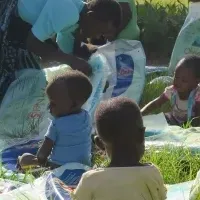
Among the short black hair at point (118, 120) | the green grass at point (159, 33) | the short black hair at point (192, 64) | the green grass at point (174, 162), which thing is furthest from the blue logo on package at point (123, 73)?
the short black hair at point (118, 120)

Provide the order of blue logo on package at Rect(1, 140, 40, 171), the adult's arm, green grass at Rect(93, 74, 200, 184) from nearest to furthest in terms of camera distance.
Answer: green grass at Rect(93, 74, 200, 184) → blue logo on package at Rect(1, 140, 40, 171) → the adult's arm

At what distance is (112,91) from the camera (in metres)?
4.27

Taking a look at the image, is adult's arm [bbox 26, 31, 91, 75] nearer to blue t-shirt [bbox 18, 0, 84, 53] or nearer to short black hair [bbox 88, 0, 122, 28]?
blue t-shirt [bbox 18, 0, 84, 53]

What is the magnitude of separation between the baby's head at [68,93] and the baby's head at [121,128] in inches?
35.1

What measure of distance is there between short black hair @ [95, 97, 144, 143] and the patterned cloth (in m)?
1.97

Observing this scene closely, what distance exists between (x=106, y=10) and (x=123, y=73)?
587 millimetres

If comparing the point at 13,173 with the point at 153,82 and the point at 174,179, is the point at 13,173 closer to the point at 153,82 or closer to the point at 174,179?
the point at 174,179

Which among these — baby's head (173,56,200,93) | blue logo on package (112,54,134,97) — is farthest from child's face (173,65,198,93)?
blue logo on package (112,54,134,97)

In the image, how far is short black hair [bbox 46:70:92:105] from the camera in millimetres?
3189

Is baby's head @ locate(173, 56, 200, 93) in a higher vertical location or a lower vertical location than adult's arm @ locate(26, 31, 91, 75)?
lower

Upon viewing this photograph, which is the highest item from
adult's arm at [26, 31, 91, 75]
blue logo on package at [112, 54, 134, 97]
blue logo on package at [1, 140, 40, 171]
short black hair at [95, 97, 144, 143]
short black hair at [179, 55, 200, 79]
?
short black hair at [95, 97, 144, 143]

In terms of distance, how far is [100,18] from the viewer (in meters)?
3.95

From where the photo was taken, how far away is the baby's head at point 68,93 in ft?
10.5

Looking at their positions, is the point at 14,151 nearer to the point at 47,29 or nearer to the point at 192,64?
the point at 47,29
